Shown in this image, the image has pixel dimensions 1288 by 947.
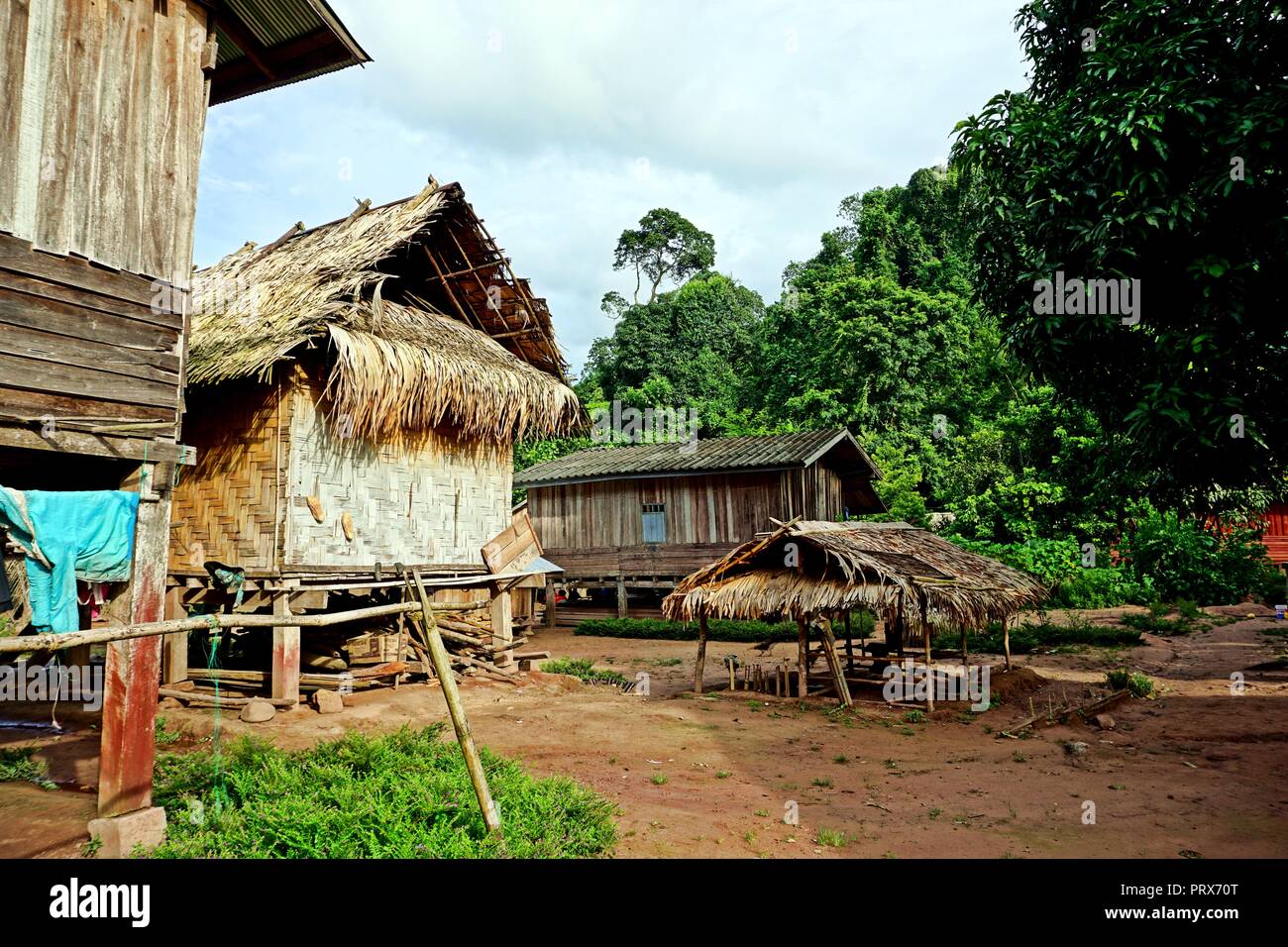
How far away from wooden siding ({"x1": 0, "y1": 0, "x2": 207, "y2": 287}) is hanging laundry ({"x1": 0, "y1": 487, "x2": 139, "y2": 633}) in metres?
1.93

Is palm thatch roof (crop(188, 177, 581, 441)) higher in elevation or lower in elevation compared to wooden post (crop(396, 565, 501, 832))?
higher

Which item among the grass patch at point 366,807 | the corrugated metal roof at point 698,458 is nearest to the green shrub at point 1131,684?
the corrugated metal roof at point 698,458

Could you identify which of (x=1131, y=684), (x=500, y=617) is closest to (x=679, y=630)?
(x=500, y=617)

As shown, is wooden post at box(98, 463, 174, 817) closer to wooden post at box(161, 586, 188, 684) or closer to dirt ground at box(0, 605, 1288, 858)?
dirt ground at box(0, 605, 1288, 858)

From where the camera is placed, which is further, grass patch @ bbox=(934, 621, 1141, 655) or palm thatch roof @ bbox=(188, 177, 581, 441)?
grass patch @ bbox=(934, 621, 1141, 655)

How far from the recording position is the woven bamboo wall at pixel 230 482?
11422mm

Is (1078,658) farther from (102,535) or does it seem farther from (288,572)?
(102,535)

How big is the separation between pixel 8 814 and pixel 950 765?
31.4 feet

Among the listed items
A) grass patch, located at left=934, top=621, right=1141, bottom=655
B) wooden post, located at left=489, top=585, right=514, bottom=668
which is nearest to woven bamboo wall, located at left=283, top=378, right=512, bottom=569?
wooden post, located at left=489, top=585, right=514, bottom=668

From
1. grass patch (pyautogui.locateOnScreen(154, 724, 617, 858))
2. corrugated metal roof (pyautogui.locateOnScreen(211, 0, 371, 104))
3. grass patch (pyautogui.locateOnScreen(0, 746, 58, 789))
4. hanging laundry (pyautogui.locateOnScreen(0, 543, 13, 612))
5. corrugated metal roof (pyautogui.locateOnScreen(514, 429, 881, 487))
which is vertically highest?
corrugated metal roof (pyautogui.locateOnScreen(211, 0, 371, 104))

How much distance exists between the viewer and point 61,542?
5.73 meters

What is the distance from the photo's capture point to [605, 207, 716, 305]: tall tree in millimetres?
45031

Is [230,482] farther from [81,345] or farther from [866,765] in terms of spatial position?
[866,765]

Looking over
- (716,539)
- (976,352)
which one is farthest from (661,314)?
(716,539)
